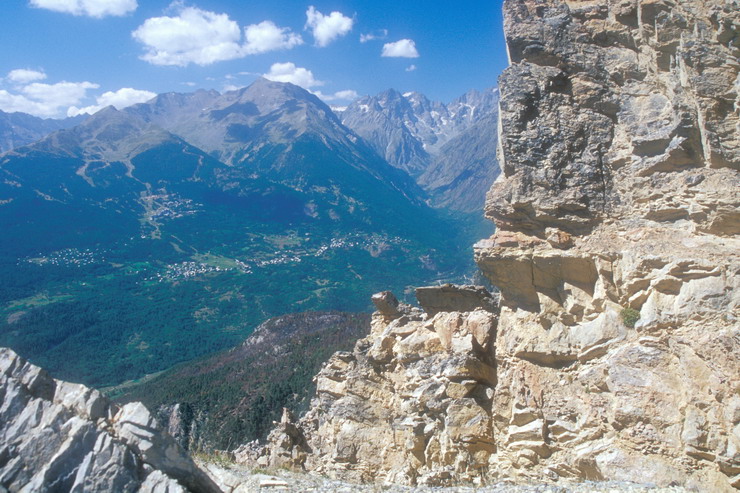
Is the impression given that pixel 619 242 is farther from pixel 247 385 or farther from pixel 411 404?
pixel 247 385

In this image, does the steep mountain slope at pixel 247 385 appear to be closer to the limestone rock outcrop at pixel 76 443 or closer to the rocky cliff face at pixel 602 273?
the rocky cliff face at pixel 602 273

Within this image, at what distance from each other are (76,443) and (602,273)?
1757 cm

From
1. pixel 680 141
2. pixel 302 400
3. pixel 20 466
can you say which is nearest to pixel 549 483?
pixel 680 141

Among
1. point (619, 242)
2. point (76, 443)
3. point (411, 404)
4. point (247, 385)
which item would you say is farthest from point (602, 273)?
point (247, 385)

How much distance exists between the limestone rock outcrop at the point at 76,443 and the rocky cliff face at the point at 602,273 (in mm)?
12312

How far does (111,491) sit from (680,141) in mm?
20643

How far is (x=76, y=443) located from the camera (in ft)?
38.7

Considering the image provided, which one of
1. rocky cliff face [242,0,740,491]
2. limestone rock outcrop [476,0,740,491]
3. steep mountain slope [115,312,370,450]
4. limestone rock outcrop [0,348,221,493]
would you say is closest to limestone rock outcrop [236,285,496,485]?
rocky cliff face [242,0,740,491]

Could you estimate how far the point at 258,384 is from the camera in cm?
9425

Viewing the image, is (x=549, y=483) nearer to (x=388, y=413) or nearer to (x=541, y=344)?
(x=541, y=344)

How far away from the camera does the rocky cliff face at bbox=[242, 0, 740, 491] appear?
15445 mm

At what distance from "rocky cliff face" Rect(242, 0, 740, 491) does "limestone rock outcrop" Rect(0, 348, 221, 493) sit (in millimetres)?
12312

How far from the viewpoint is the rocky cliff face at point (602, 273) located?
15.4 meters

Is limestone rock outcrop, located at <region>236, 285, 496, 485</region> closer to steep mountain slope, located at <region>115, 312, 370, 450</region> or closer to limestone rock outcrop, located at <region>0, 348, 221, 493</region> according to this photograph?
limestone rock outcrop, located at <region>0, 348, 221, 493</region>
